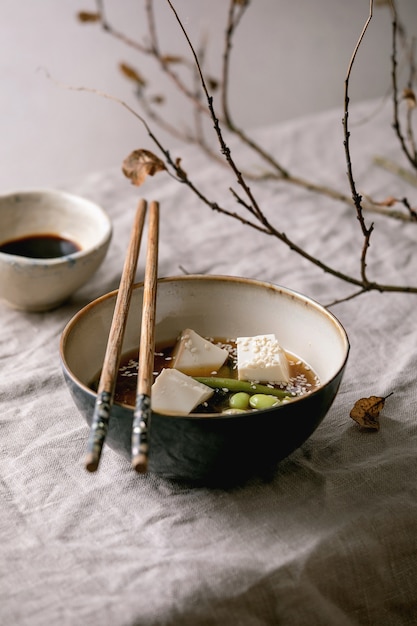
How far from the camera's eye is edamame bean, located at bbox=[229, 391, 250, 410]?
2.86 ft

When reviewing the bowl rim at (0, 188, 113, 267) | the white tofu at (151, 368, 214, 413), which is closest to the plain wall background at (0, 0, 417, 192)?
the bowl rim at (0, 188, 113, 267)

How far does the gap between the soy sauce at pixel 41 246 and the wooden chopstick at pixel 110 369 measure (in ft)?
0.99

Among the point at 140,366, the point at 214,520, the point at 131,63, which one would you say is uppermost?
the point at 140,366

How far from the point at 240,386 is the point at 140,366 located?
0.59 feet

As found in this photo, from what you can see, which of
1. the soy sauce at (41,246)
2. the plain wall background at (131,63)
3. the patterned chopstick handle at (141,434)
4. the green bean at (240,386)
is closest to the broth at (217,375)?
the green bean at (240,386)

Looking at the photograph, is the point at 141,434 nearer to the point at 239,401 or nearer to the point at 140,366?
the point at 140,366

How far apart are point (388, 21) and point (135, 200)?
1437 millimetres

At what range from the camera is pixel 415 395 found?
1.03m

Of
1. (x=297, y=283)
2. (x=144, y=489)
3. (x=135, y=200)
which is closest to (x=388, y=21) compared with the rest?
(x=135, y=200)

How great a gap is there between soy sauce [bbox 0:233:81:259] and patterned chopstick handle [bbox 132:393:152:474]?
651 millimetres

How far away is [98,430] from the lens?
26.1 inches

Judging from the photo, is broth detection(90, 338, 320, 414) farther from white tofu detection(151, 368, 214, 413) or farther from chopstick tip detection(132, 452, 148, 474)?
chopstick tip detection(132, 452, 148, 474)

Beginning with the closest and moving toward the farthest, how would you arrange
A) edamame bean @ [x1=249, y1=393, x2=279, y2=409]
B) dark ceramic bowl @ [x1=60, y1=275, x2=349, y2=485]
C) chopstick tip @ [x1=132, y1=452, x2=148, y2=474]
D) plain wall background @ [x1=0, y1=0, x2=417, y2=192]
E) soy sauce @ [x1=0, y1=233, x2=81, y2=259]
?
chopstick tip @ [x1=132, y1=452, x2=148, y2=474], dark ceramic bowl @ [x1=60, y1=275, x2=349, y2=485], edamame bean @ [x1=249, y1=393, x2=279, y2=409], soy sauce @ [x1=0, y1=233, x2=81, y2=259], plain wall background @ [x1=0, y1=0, x2=417, y2=192]

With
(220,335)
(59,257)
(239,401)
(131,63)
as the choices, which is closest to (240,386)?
(239,401)
